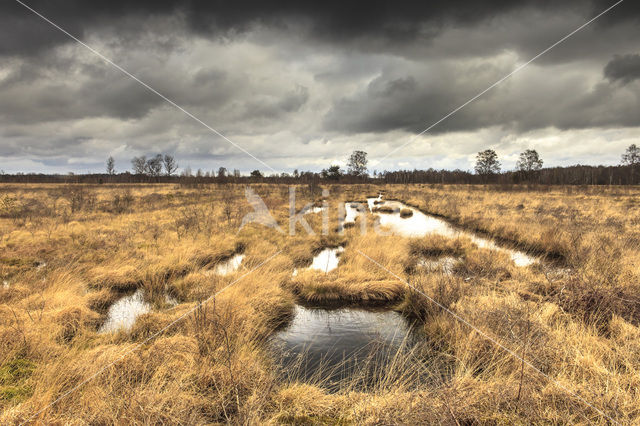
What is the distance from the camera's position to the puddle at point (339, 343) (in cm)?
465

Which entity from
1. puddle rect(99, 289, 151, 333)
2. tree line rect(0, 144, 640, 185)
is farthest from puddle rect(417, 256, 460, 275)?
tree line rect(0, 144, 640, 185)

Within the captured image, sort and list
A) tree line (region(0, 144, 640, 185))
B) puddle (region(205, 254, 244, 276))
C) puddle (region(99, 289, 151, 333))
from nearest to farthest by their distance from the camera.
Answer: puddle (region(99, 289, 151, 333)) → puddle (region(205, 254, 244, 276)) → tree line (region(0, 144, 640, 185))

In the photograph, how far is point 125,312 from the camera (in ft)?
22.1

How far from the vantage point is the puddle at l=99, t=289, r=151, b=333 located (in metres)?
5.91

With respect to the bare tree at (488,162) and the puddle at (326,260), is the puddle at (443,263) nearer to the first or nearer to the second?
the puddle at (326,260)

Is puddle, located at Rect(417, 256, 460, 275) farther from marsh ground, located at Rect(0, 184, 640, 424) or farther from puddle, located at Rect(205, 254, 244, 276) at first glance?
puddle, located at Rect(205, 254, 244, 276)

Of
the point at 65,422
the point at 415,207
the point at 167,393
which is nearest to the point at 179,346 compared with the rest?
the point at 167,393

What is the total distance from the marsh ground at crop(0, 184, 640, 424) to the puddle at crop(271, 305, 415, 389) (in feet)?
0.96

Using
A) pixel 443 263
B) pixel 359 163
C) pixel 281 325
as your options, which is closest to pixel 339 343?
pixel 281 325

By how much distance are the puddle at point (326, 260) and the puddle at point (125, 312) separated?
169 inches

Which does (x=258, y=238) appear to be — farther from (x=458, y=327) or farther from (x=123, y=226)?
(x=458, y=327)

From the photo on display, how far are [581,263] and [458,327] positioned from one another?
6133 mm

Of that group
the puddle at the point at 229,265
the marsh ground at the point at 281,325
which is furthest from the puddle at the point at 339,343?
the puddle at the point at 229,265

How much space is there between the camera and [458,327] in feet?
17.5
